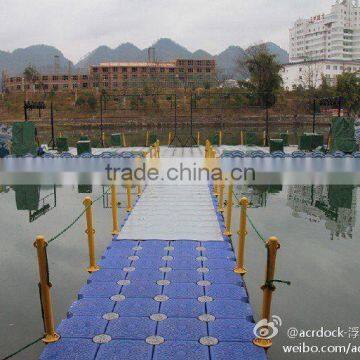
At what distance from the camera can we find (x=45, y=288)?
5293mm

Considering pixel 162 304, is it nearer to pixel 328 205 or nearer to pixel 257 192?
pixel 328 205

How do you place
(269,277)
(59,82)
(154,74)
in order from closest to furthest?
(269,277)
(154,74)
(59,82)

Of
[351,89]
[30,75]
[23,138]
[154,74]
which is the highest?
[30,75]

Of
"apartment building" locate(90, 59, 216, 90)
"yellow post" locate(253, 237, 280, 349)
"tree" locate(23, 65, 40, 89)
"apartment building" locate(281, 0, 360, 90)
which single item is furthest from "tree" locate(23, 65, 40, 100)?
"yellow post" locate(253, 237, 280, 349)

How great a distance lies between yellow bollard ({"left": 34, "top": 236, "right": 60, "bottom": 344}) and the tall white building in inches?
6159

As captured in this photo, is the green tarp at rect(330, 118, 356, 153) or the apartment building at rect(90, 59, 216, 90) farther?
the apartment building at rect(90, 59, 216, 90)

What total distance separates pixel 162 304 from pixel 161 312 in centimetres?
24

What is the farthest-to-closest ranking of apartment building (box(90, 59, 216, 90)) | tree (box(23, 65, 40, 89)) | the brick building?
the brick building < apartment building (box(90, 59, 216, 90)) < tree (box(23, 65, 40, 89))

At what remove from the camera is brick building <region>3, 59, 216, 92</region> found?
99.0 m

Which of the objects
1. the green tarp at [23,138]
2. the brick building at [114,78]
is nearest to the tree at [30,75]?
the brick building at [114,78]

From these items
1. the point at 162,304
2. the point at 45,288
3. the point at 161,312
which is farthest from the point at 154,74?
the point at 45,288

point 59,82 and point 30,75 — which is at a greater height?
point 30,75

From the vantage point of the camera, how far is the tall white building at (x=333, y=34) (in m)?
154

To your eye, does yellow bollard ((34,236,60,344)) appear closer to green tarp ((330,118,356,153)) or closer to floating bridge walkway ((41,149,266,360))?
floating bridge walkway ((41,149,266,360))
